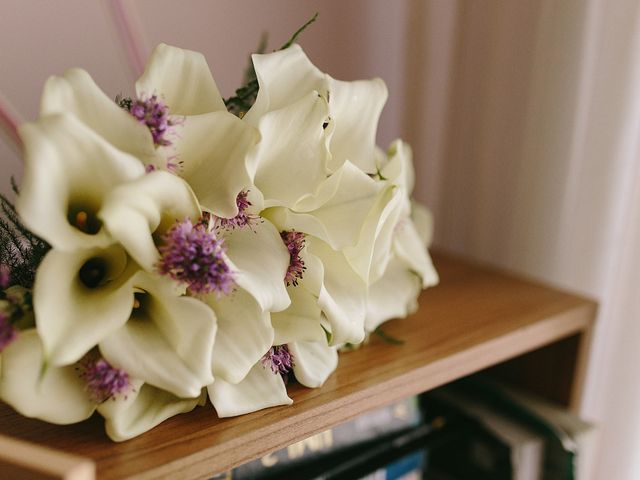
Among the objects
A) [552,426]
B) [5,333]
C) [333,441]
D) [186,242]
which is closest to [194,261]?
[186,242]

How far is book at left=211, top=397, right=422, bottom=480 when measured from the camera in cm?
66

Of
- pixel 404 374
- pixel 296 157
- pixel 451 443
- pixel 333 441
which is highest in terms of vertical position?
pixel 296 157

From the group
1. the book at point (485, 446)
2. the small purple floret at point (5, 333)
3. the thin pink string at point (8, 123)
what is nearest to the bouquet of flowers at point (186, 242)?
the small purple floret at point (5, 333)

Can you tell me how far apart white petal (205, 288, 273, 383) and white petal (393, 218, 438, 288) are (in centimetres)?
23

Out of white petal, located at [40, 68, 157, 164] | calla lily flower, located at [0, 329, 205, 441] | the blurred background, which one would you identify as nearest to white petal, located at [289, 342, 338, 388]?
calla lily flower, located at [0, 329, 205, 441]

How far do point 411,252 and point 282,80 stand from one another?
0.80ft

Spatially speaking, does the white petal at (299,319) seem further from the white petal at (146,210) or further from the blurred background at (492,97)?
the blurred background at (492,97)

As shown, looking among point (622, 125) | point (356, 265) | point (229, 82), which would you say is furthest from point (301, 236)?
point (622, 125)

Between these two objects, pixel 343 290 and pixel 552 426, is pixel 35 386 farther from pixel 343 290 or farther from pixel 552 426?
pixel 552 426

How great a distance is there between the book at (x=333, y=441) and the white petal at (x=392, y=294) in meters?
0.10

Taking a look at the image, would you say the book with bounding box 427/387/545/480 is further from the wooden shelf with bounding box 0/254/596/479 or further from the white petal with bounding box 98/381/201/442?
the white petal with bounding box 98/381/201/442

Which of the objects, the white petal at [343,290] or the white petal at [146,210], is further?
the white petal at [343,290]

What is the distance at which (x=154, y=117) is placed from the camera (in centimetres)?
48

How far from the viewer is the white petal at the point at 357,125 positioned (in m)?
0.60
